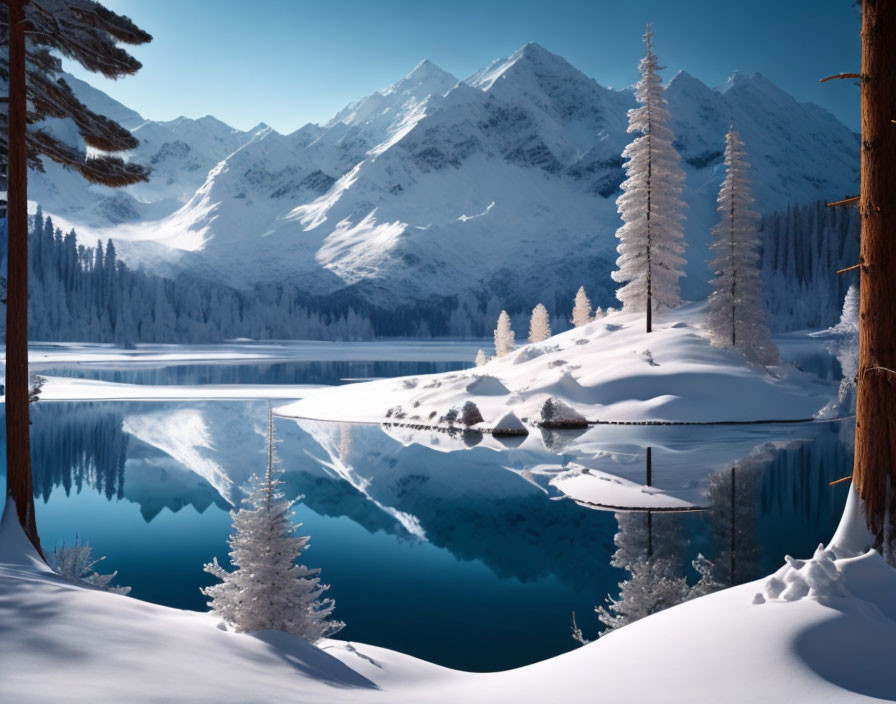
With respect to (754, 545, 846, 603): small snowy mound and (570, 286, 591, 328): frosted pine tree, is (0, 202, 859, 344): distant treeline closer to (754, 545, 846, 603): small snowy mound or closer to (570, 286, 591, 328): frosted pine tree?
(570, 286, 591, 328): frosted pine tree

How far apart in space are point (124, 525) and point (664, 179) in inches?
1346

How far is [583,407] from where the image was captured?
35.1 metres

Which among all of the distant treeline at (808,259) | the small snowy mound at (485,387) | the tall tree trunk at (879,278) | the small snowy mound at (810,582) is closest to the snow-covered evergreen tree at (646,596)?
the tall tree trunk at (879,278)

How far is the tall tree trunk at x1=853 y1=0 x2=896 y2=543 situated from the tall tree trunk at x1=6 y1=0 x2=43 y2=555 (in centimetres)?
1109

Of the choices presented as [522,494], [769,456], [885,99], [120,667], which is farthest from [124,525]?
[769,456]

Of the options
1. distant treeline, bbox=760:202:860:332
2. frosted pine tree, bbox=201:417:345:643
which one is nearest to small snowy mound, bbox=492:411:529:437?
frosted pine tree, bbox=201:417:345:643

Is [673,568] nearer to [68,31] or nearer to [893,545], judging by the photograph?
[893,545]

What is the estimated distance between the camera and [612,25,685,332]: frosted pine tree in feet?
137

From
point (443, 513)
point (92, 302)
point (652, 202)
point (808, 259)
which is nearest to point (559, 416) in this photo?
point (443, 513)

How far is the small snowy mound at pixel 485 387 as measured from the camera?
38594mm

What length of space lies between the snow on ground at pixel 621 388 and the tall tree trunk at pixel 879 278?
2475cm

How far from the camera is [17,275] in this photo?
10.8 metres

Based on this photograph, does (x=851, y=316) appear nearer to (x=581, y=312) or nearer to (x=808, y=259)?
(x=581, y=312)

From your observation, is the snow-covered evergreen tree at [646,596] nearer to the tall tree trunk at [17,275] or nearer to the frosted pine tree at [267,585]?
the frosted pine tree at [267,585]
